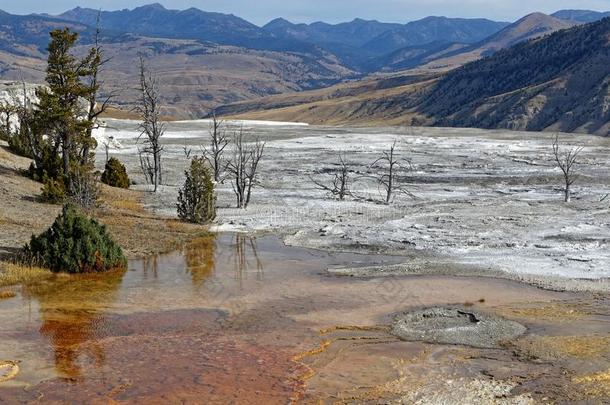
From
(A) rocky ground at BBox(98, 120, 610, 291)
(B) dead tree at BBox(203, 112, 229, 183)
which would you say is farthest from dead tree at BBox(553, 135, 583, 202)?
(B) dead tree at BBox(203, 112, 229, 183)

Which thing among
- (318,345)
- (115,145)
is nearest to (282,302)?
(318,345)

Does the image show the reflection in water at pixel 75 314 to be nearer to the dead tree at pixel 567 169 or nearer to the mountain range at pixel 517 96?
the dead tree at pixel 567 169

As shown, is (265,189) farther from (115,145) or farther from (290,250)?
(115,145)

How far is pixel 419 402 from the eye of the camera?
42.2 feet

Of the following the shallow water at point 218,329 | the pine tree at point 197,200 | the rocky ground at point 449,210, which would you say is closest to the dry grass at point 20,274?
the shallow water at point 218,329

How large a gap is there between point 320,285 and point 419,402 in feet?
30.0

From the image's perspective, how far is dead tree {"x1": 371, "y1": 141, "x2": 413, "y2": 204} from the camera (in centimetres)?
4094

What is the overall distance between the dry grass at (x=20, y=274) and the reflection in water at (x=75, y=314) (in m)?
0.49

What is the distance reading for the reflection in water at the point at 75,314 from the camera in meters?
15.1

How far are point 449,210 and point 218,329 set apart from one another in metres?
21.2

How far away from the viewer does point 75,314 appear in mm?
18266

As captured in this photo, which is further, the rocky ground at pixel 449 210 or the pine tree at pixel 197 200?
the pine tree at pixel 197 200

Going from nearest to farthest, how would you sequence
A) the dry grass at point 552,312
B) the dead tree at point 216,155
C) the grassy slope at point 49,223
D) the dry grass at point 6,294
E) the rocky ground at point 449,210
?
the dry grass at point 552,312 → the dry grass at point 6,294 → the grassy slope at point 49,223 → the rocky ground at point 449,210 → the dead tree at point 216,155

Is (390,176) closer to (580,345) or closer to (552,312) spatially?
(552,312)
